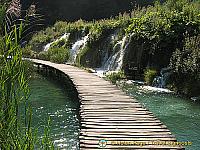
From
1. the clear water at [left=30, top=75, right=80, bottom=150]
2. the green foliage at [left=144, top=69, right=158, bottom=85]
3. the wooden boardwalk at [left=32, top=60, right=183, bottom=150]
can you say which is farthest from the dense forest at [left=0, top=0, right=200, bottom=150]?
the wooden boardwalk at [left=32, top=60, right=183, bottom=150]

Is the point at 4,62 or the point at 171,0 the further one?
the point at 171,0

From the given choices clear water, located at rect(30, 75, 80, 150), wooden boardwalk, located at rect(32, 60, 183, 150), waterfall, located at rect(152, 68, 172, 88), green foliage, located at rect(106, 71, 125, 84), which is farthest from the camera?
green foliage, located at rect(106, 71, 125, 84)

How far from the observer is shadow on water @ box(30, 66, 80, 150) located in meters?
6.58

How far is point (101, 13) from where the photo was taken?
33.9 m

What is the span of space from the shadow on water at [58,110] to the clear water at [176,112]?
5.95 ft

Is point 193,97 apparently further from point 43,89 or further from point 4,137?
point 4,137

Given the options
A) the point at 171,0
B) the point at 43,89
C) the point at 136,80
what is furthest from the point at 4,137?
the point at 171,0

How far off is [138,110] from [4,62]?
4898mm

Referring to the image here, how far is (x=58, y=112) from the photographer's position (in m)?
8.78

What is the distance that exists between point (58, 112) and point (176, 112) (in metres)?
2.75

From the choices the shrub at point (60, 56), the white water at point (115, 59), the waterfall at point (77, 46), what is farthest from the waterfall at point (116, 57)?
the waterfall at point (77, 46)

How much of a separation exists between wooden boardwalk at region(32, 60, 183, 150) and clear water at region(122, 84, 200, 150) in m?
0.79

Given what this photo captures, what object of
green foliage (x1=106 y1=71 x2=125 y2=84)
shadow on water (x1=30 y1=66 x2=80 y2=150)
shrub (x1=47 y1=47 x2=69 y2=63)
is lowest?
shadow on water (x1=30 y1=66 x2=80 y2=150)

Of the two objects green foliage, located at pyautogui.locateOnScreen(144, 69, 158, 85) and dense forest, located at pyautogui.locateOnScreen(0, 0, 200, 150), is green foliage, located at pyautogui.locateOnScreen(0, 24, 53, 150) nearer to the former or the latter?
dense forest, located at pyautogui.locateOnScreen(0, 0, 200, 150)
